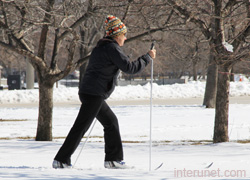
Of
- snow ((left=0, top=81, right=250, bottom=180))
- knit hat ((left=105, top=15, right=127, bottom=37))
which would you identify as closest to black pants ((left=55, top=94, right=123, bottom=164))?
snow ((left=0, top=81, right=250, bottom=180))

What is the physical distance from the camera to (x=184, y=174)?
4703 mm

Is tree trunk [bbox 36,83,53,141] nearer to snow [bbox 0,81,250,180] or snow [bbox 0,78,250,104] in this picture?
snow [bbox 0,81,250,180]

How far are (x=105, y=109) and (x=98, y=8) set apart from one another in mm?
Answer: 3773

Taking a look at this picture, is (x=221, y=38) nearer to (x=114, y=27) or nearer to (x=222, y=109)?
(x=222, y=109)

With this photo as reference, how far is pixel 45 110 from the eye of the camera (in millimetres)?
9297

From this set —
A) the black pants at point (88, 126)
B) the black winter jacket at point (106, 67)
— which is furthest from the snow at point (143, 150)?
the black winter jacket at point (106, 67)

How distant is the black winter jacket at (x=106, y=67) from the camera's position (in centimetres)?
478

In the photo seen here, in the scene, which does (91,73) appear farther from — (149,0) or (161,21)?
(161,21)

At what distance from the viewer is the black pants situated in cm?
Result: 486

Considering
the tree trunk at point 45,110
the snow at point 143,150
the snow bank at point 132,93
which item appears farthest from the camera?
the snow bank at point 132,93

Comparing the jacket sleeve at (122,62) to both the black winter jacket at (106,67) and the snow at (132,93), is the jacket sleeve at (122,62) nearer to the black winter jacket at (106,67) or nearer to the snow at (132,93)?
the black winter jacket at (106,67)

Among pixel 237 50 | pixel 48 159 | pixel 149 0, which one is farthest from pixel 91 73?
pixel 237 50

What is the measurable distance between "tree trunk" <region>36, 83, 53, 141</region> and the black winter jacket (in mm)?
4467

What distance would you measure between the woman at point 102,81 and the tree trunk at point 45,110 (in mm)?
4393
